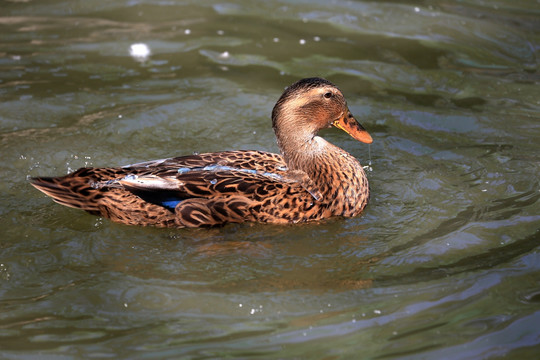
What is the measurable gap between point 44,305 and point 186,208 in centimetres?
164

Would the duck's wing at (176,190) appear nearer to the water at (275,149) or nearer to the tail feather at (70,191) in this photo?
the tail feather at (70,191)

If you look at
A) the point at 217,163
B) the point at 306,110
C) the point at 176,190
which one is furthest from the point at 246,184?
the point at 306,110

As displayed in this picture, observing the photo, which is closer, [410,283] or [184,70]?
[410,283]

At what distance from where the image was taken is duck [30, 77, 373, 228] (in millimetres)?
6934

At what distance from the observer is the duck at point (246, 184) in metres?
6.93

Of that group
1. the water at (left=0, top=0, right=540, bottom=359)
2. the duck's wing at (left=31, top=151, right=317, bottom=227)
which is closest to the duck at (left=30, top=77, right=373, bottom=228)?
the duck's wing at (left=31, top=151, right=317, bottom=227)

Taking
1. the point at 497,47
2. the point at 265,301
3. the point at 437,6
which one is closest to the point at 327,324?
the point at 265,301

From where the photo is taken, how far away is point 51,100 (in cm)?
919

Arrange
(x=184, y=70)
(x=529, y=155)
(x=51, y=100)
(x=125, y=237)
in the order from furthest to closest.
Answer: (x=184, y=70) < (x=51, y=100) < (x=529, y=155) < (x=125, y=237)

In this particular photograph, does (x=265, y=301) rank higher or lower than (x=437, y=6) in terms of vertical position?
lower

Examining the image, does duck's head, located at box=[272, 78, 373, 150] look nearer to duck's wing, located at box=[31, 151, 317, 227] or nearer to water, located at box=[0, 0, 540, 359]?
duck's wing, located at box=[31, 151, 317, 227]

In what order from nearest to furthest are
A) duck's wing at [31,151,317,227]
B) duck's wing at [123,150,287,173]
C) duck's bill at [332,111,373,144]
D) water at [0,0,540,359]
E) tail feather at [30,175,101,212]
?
water at [0,0,540,359], duck's wing at [31,151,317,227], tail feather at [30,175,101,212], duck's wing at [123,150,287,173], duck's bill at [332,111,373,144]

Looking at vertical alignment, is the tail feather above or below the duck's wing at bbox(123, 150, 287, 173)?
below

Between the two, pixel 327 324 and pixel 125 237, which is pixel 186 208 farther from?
pixel 327 324
